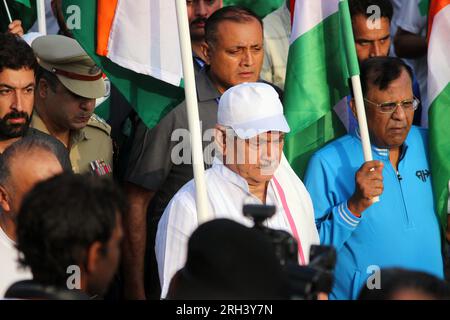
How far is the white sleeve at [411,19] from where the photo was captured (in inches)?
275

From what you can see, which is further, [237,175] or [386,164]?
[386,164]

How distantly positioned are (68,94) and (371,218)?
5.47 feet

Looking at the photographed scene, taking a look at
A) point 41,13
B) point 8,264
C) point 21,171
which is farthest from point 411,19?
point 8,264

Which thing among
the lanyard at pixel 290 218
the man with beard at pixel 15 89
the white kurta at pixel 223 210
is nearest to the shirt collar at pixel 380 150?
the white kurta at pixel 223 210

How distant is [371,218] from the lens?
516 centimetres

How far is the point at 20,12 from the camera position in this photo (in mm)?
6328

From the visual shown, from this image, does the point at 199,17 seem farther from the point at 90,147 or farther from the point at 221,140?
the point at 221,140

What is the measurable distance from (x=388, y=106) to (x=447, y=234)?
0.73 meters

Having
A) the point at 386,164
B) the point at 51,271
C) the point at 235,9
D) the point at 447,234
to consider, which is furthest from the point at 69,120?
the point at 51,271

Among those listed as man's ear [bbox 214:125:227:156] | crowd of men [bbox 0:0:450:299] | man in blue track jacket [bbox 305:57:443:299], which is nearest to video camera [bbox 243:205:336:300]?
crowd of men [bbox 0:0:450:299]

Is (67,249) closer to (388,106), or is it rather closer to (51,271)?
(51,271)

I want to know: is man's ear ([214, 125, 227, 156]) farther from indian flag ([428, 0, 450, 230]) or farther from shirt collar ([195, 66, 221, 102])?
indian flag ([428, 0, 450, 230])

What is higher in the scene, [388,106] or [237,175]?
[388,106]

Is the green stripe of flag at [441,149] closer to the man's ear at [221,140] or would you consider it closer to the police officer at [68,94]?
the man's ear at [221,140]
